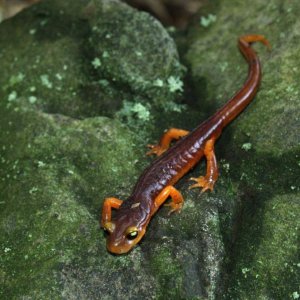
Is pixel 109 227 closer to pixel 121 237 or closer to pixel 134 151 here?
pixel 121 237

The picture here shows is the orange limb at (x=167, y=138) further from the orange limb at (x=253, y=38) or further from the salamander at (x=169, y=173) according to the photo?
the orange limb at (x=253, y=38)

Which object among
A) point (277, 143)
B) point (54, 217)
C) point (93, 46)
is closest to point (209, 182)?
point (277, 143)

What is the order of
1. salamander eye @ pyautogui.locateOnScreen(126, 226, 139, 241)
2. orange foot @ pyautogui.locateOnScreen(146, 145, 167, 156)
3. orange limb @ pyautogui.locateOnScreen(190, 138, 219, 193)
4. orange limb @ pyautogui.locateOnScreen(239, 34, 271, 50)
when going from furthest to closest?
orange limb @ pyautogui.locateOnScreen(239, 34, 271, 50) → orange foot @ pyautogui.locateOnScreen(146, 145, 167, 156) → orange limb @ pyautogui.locateOnScreen(190, 138, 219, 193) → salamander eye @ pyautogui.locateOnScreen(126, 226, 139, 241)

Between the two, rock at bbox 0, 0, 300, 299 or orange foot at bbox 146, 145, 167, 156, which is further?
orange foot at bbox 146, 145, 167, 156

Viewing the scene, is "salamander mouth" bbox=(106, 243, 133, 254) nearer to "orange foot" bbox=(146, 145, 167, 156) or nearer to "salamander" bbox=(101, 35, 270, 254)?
"salamander" bbox=(101, 35, 270, 254)

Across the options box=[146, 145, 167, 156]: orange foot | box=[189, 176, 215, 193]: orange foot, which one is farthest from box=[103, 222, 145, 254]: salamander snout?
box=[146, 145, 167, 156]: orange foot

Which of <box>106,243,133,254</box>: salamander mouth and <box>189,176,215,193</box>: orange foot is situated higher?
<box>189,176,215,193</box>: orange foot

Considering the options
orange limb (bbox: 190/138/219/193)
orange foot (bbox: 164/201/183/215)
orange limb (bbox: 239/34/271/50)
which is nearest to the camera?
orange foot (bbox: 164/201/183/215)

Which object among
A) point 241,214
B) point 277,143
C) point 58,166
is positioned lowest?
point 58,166

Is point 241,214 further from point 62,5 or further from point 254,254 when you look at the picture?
point 62,5
